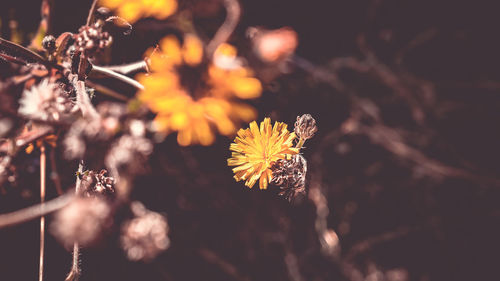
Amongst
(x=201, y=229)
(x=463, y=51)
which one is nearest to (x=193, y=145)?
(x=201, y=229)

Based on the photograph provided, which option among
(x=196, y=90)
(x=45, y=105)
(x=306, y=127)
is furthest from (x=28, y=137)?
(x=306, y=127)

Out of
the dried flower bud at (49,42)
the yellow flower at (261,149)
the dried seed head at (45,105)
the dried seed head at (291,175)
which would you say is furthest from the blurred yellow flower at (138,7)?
the dried seed head at (291,175)

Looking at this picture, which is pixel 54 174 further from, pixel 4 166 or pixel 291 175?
pixel 291 175

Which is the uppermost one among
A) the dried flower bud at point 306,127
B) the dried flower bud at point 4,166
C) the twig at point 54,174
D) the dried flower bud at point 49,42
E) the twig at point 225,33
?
the twig at point 225,33

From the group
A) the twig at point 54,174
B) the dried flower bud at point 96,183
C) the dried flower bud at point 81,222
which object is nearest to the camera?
the dried flower bud at point 81,222

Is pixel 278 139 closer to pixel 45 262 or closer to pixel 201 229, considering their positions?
pixel 201 229

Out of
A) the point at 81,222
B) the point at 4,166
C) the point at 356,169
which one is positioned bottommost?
the point at 81,222

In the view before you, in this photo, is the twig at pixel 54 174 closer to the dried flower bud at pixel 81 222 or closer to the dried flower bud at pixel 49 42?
the dried flower bud at pixel 49 42
